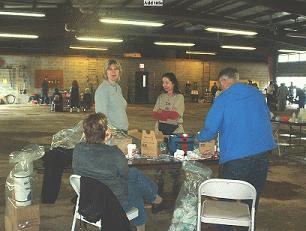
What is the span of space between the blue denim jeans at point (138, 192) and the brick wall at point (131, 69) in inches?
795

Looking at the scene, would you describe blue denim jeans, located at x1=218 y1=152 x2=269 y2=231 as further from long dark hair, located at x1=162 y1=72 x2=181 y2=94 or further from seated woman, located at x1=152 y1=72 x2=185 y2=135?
long dark hair, located at x1=162 y1=72 x2=181 y2=94

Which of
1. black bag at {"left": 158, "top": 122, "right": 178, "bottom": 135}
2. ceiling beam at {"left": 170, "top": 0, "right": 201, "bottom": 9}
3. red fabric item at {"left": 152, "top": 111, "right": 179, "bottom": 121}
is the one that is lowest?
black bag at {"left": 158, "top": 122, "right": 178, "bottom": 135}

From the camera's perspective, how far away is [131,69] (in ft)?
78.8

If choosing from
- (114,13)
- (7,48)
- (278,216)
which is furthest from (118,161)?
(7,48)

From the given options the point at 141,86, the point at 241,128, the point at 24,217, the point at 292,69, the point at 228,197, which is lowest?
the point at 24,217

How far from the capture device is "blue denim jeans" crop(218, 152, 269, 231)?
127 inches

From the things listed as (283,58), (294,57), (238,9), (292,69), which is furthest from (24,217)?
(283,58)

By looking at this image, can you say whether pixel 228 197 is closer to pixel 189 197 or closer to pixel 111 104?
pixel 189 197

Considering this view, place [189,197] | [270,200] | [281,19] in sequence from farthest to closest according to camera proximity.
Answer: [281,19]
[270,200]
[189,197]

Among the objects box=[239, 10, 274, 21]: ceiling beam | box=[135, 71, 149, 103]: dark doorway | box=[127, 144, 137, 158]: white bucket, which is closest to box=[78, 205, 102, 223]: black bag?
box=[127, 144, 137, 158]: white bucket

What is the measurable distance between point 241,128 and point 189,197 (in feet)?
2.59

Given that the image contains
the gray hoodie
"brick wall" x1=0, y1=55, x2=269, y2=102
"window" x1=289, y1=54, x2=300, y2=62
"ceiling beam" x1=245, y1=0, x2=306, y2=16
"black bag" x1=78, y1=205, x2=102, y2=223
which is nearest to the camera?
"black bag" x1=78, y1=205, x2=102, y2=223

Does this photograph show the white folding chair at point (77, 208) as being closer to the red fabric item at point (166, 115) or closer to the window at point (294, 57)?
the red fabric item at point (166, 115)

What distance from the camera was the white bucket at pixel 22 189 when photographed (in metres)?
3.33
